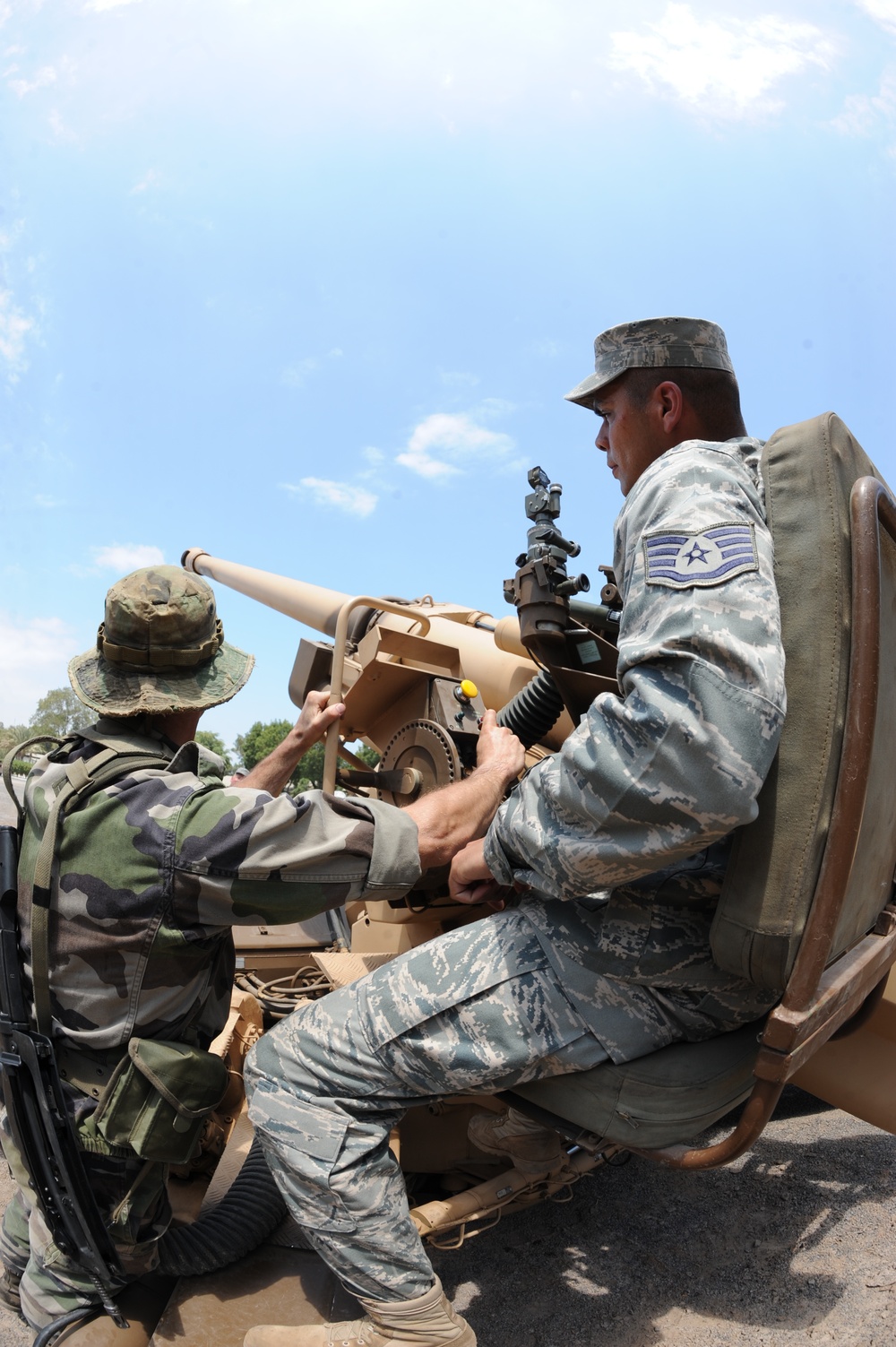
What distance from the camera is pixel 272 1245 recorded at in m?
3.15

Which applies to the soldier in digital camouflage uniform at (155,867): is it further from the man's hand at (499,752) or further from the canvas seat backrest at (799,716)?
the canvas seat backrest at (799,716)

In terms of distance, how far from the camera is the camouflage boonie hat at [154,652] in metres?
2.92

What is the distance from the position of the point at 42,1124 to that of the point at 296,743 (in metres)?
1.27

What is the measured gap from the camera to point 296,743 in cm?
338

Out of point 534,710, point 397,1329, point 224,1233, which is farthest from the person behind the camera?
point 534,710

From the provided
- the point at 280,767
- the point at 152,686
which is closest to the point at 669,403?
the point at 152,686

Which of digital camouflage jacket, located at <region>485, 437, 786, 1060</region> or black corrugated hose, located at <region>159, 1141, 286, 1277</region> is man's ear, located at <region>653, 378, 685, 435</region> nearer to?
digital camouflage jacket, located at <region>485, 437, 786, 1060</region>

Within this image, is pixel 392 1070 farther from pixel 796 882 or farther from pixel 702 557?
pixel 702 557

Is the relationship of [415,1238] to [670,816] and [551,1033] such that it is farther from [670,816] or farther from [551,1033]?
[670,816]

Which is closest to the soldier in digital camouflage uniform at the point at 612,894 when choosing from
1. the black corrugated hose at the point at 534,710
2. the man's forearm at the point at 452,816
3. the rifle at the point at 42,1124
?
the man's forearm at the point at 452,816

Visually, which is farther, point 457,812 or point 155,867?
point 457,812

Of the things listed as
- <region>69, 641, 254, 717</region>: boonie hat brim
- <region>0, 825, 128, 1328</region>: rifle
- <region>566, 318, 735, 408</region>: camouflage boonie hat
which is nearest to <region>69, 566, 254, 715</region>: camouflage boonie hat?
<region>69, 641, 254, 717</region>: boonie hat brim

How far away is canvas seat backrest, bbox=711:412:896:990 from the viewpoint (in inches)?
78.4

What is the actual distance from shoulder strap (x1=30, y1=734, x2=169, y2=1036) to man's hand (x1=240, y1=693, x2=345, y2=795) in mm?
512
